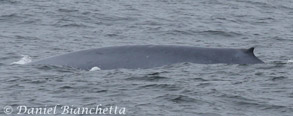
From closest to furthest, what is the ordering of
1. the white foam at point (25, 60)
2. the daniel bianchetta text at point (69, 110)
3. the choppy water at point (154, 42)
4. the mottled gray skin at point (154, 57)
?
the daniel bianchetta text at point (69, 110), the choppy water at point (154, 42), the mottled gray skin at point (154, 57), the white foam at point (25, 60)

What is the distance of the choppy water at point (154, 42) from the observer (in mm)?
12234

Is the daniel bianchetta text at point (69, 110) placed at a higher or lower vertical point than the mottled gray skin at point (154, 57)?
lower

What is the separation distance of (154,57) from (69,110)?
3251 mm

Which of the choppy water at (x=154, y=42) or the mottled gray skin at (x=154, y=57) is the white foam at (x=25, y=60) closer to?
the choppy water at (x=154, y=42)

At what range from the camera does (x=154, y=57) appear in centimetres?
1438

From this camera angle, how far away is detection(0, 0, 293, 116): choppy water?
482 inches

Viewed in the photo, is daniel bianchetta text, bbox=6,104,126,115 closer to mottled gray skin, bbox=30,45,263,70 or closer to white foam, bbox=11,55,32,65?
mottled gray skin, bbox=30,45,263,70

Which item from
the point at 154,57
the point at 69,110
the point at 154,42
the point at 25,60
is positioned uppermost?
the point at 154,42

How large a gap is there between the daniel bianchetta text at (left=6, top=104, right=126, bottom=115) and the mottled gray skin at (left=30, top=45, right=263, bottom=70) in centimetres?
258

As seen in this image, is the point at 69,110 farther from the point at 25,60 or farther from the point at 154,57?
the point at 25,60

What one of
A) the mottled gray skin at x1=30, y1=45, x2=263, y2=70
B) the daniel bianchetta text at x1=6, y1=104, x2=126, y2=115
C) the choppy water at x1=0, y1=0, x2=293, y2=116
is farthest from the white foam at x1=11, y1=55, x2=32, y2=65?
the daniel bianchetta text at x1=6, y1=104, x2=126, y2=115

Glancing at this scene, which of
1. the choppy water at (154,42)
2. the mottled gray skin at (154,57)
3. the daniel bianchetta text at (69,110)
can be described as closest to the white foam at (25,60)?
the choppy water at (154,42)

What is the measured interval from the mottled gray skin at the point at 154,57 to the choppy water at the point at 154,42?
15 cm

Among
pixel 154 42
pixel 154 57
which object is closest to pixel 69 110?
pixel 154 57
